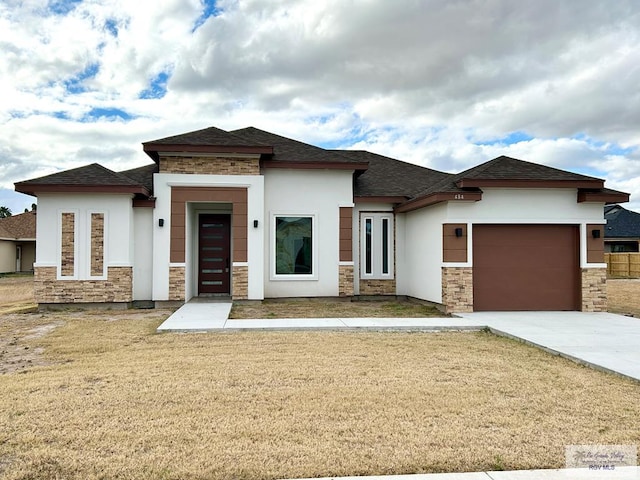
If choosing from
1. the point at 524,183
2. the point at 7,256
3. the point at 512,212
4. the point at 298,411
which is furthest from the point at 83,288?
the point at 7,256

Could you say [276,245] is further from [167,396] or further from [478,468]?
[478,468]

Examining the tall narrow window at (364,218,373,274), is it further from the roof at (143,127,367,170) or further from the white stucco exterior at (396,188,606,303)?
the white stucco exterior at (396,188,606,303)

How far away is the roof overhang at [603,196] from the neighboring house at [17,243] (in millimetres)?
32522

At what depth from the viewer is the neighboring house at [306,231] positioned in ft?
38.3

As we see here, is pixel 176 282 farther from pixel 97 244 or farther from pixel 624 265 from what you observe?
pixel 624 265

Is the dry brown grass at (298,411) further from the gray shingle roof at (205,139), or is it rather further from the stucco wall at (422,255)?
the gray shingle roof at (205,139)

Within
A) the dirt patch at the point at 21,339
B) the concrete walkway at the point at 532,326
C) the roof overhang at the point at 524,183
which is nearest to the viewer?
the dirt patch at the point at 21,339

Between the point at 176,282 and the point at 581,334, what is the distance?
951 centimetres

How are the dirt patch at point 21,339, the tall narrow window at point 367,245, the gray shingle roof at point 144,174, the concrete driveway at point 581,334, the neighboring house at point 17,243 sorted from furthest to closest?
1. the neighboring house at point 17,243
2. the tall narrow window at point 367,245
3. the gray shingle roof at point 144,174
4. the dirt patch at point 21,339
5. the concrete driveway at point 581,334

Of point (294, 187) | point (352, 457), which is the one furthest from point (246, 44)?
point (352, 457)

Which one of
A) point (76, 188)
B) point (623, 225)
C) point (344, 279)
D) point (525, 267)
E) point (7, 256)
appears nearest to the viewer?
point (525, 267)

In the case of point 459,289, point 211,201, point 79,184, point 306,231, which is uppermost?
point 79,184

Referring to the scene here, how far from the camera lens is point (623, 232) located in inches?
1507

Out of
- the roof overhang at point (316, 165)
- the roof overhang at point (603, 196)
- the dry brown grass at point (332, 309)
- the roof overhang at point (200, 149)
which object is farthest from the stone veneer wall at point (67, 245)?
the roof overhang at point (603, 196)
